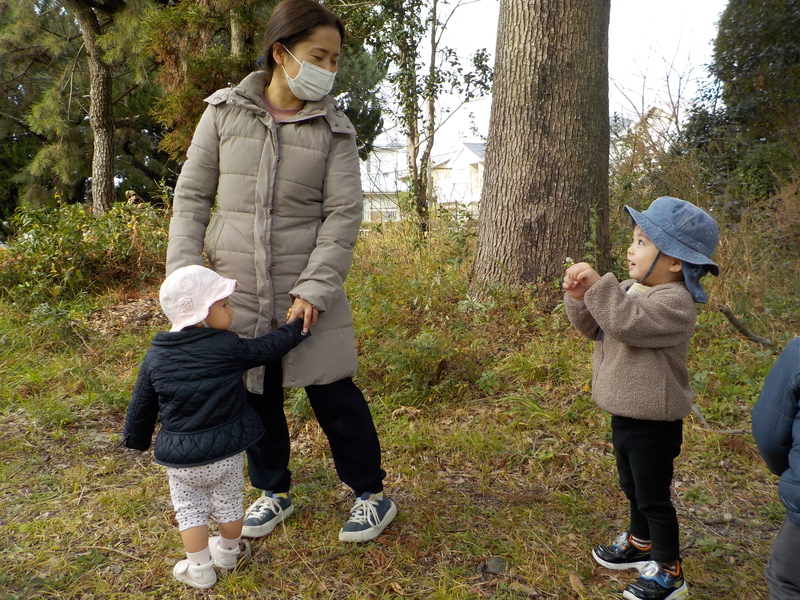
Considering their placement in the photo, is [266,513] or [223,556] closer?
[223,556]

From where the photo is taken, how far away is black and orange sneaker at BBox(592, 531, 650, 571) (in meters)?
2.38

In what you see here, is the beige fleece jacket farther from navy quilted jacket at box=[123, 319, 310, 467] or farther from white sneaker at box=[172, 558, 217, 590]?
white sneaker at box=[172, 558, 217, 590]

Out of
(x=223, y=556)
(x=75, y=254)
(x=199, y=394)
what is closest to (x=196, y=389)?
(x=199, y=394)

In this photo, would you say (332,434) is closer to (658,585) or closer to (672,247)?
(658,585)

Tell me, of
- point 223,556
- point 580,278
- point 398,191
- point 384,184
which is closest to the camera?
point 580,278

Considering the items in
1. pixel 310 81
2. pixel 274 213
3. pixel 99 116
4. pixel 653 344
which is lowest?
pixel 653 344

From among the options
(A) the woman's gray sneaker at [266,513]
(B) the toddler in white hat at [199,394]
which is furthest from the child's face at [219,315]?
(A) the woman's gray sneaker at [266,513]

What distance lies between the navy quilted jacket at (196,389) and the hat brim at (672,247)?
4.12 ft

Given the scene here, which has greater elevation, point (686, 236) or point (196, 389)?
point (686, 236)

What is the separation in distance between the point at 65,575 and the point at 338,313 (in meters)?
1.51

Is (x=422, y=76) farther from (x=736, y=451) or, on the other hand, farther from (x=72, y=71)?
(x=72, y=71)

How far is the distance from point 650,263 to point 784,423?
0.63 m

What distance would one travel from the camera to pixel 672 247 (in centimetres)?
198

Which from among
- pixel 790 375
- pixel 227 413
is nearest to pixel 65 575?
pixel 227 413
